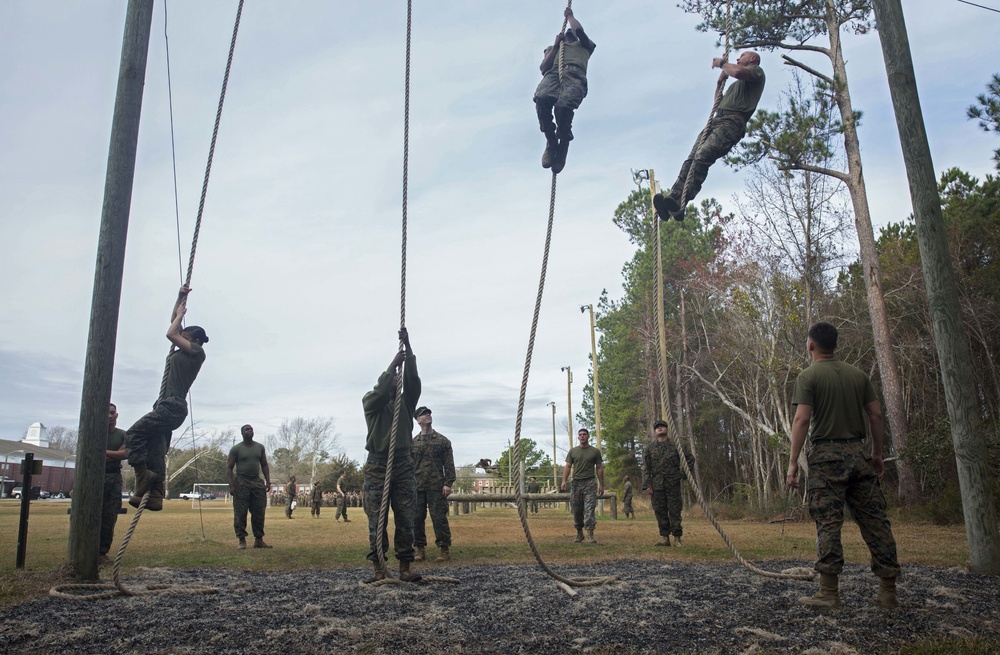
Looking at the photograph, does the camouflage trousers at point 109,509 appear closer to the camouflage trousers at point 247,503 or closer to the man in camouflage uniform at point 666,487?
the camouflage trousers at point 247,503

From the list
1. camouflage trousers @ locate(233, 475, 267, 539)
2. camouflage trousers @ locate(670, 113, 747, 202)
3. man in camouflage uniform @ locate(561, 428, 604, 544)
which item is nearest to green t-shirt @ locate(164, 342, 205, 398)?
camouflage trousers @ locate(233, 475, 267, 539)

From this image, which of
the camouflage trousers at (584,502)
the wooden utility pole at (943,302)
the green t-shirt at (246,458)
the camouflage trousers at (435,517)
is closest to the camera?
the wooden utility pole at (943,302)

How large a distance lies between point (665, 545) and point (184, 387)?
7.37 m

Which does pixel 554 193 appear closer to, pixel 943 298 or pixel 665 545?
pixel 943 298

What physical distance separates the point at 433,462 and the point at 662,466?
3740 mm

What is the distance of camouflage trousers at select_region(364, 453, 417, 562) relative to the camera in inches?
276

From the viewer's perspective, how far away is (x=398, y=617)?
16.2 ft

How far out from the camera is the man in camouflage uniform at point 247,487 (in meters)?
11.5

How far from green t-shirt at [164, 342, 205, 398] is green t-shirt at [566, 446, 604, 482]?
6.66 meters

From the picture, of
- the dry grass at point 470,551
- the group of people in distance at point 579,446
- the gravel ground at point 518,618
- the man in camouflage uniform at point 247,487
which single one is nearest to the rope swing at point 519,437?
the gravel ground at point 518,618

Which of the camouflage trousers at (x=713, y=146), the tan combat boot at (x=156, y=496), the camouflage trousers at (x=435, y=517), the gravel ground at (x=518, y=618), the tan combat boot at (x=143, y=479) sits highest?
the camouflage trousers at (x=713, y=146)

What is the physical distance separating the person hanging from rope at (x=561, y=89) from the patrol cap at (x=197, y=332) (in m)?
4.10

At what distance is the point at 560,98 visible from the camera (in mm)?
7094

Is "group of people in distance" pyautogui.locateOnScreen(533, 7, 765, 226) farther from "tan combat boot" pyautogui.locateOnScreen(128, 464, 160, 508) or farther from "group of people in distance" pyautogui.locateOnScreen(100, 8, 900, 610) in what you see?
"tan combat boot" pyautogui.locateOnScreen(128, 464, 160, 508)
